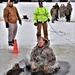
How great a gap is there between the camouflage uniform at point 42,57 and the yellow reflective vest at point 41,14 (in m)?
5.27

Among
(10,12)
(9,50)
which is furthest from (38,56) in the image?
(10,12)

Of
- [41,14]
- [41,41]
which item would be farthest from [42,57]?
[41,14]

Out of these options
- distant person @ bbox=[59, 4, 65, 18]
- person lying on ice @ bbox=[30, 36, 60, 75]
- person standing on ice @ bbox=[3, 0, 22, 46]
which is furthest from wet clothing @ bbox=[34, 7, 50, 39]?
distant person @ bbox=[59, 4, 65, 18]

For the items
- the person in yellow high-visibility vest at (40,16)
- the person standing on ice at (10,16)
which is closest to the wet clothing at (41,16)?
the person in yellow high-visibility vest at (40,16)

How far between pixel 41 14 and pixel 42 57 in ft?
17.6

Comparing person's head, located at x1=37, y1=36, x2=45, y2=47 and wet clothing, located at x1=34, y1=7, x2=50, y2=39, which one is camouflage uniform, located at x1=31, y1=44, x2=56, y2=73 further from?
wet clothing, located at x1=34, y1=7, x2=50, y2=39

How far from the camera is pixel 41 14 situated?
40.7 feet

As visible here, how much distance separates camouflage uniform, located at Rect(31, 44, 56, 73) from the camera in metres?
7.08

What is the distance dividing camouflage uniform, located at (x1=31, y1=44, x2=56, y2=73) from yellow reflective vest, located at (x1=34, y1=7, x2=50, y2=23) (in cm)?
527

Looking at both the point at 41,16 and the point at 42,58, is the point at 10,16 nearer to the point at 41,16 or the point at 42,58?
the point at 41,16

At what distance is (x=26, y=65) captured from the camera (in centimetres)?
815

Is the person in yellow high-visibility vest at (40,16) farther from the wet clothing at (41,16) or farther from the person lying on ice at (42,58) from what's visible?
the person lying on ice at (42,58)

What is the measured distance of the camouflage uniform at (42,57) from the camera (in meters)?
7.08

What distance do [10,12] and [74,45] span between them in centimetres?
Answer: 248
